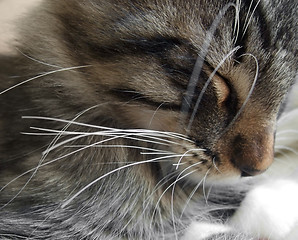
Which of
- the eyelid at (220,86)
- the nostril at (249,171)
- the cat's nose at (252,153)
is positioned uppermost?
the eyelid at (220,86)

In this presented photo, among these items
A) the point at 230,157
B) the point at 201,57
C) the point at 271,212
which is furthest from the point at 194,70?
the point at 271,212

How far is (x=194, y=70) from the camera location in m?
0.57

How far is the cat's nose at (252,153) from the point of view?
63 centimetres

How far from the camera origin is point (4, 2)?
75 cm

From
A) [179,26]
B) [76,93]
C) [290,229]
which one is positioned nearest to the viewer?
[179,26]

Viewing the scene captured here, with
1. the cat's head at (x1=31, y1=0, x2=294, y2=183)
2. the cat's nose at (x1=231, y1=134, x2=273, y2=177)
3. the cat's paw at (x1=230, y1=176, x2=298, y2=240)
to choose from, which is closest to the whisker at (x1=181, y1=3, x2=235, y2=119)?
the cat's head at (x1=31, y1=0, x2=294, y2=183)

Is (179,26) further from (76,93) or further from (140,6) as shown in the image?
(76,93)

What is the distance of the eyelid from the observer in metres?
0.58

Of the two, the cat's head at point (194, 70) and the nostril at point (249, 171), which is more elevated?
the cat's head at point (194, 70)

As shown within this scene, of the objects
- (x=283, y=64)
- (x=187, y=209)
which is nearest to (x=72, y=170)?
(x=187, y=209)

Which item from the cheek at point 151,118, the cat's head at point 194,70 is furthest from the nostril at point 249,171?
the cheek at point 151,118

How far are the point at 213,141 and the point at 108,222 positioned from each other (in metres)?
0.24

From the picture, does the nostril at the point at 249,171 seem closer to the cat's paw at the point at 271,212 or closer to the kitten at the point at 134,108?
the kitten at the point at 134,108

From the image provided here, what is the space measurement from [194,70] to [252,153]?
0.16 metres
